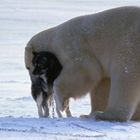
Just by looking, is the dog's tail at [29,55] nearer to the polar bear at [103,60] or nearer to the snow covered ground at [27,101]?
the polar bear at [103,60]

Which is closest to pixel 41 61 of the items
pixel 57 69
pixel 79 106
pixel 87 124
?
pixel 57 69

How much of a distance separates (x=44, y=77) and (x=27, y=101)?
2.80 metres

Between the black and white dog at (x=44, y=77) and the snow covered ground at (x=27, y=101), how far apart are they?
0.33 meters

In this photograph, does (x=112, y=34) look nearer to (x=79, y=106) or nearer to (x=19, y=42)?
(x=79, y=106)

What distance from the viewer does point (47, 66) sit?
22.9ft

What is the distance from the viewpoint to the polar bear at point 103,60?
20.3 ft

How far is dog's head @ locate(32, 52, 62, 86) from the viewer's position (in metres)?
6.88

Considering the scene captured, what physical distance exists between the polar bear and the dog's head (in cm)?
6

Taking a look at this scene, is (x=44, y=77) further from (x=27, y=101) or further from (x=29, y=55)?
(x=27, y=101)

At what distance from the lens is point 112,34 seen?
21.0ft

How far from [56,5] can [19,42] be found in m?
11.7

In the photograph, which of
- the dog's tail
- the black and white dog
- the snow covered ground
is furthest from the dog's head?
the snow covered ground

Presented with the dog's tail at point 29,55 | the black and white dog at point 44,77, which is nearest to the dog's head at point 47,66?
the black and white dog at point 44,77

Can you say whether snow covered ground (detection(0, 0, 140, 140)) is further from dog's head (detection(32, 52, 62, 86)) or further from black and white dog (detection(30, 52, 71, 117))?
dog's head (detection(32, 52, 62, 86))
